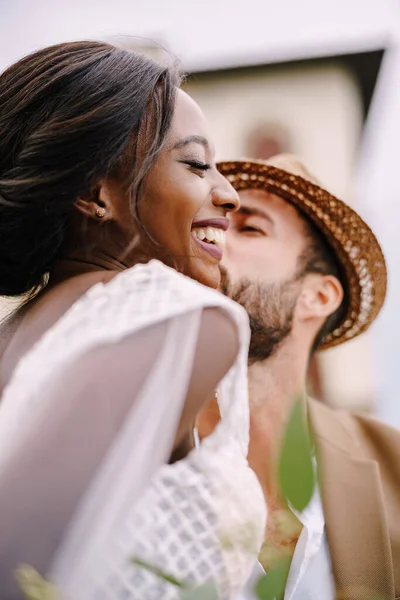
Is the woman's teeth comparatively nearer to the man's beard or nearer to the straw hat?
the man's beard

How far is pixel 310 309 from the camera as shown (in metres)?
3.37

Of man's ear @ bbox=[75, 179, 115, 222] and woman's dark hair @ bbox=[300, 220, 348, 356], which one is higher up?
man's ear @ bbox=[75, 179, 115, 222]

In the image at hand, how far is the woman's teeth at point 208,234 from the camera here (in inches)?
68.1

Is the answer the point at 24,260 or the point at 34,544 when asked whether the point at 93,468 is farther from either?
the point at 24,260

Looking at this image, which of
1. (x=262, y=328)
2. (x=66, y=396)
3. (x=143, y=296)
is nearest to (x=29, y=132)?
(x=143, y=296)

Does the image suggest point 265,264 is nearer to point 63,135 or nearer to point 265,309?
point 265,309

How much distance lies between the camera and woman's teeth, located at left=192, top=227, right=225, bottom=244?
5.67 feet

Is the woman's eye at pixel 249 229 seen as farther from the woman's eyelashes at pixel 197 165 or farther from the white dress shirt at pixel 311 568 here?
the woman's eyelashes at pixel 197 165

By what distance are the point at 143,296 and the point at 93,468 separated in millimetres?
278

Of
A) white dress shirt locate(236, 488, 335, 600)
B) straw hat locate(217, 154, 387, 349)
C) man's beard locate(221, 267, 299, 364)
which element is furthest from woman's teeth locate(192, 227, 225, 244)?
straw hat locate(217, 154, 387, 349)

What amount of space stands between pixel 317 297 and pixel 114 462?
2348mm

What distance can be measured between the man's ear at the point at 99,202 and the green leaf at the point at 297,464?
3.03 feet

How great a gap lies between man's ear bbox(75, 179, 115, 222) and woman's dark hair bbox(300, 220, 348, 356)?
1.85 meters

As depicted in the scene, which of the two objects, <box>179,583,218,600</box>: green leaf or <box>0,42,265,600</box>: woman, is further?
<box>0,42,265,600</box>: woman
